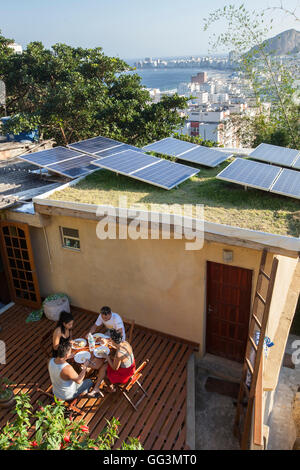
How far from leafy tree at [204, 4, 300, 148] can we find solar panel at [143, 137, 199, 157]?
25.4ft

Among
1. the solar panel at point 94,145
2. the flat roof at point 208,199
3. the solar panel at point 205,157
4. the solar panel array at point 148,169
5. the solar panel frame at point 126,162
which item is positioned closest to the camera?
the flat roof at point 208,199

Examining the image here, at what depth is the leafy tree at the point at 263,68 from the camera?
18.0m

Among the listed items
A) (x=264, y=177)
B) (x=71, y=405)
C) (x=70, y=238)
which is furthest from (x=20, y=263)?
(x=264, y=177)

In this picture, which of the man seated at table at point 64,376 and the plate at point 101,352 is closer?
the man seated at table at point 64,376

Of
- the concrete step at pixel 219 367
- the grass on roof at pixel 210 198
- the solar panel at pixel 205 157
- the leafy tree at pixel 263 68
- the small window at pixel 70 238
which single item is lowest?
the concrete step at pixel 219 367

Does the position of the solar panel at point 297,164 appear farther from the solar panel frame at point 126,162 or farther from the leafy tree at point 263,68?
the leafy tree at point 263,68

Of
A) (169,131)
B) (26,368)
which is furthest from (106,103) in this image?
(26,368)

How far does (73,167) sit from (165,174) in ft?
9.88

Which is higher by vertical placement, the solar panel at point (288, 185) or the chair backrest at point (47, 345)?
the solar panel at point (288, 185)

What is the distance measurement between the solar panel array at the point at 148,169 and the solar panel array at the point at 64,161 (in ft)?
2.90

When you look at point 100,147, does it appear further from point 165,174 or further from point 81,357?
point 81,357

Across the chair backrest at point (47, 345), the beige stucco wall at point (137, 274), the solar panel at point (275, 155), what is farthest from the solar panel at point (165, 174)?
the chair backrest at point (47, 345)

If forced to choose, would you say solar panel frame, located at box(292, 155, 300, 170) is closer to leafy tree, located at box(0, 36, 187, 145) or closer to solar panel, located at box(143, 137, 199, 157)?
solar panel, located at box(143, 137, 199, 157)
